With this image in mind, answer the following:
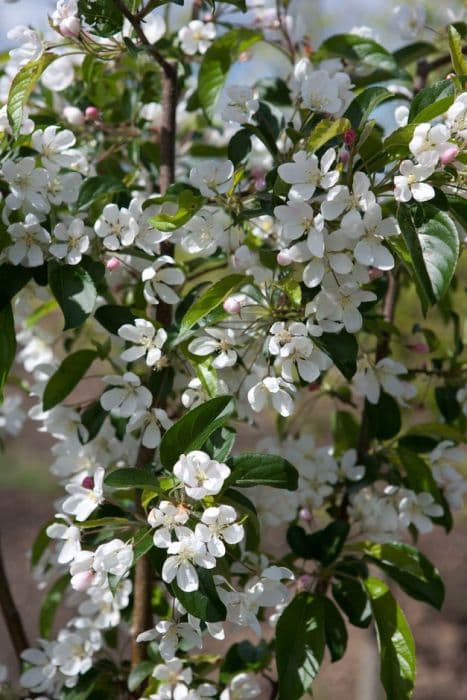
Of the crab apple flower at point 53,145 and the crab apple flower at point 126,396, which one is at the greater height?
the crab apple flower at point 53,145

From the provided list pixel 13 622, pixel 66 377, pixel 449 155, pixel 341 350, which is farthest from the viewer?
pixel 13 622

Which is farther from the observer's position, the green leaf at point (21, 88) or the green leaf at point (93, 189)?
the green leaf at point (93, 189)

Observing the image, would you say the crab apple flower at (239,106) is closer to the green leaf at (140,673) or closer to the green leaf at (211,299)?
the green leaf at (211,299)

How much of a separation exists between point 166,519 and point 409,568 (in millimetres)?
476

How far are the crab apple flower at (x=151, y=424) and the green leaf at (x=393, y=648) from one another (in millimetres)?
402

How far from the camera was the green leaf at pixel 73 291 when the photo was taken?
41.0 inches

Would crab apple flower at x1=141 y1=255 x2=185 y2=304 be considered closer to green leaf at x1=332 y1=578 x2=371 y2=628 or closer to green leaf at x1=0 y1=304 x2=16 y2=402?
green leaf at x1=0 y1=304 x2=16 y2=402

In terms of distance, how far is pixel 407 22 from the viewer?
1.54 m

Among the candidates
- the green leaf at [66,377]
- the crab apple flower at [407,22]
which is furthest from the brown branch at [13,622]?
the crab apple flower at [407,22]

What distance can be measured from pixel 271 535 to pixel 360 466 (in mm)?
2737

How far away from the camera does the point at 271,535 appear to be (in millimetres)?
4023

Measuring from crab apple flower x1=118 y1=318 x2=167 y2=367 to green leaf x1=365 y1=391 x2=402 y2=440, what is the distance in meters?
0.43

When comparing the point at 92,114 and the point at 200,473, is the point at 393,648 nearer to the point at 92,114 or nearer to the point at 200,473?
the point at 200,473

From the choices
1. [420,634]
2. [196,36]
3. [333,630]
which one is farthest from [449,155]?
[420,634]
